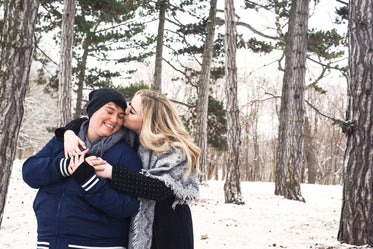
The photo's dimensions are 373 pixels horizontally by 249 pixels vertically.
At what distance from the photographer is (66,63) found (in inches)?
433

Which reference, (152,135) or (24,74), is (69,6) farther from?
(152,135)

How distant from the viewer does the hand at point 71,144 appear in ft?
7.09

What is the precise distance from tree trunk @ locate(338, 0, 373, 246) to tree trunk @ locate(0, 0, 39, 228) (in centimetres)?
459

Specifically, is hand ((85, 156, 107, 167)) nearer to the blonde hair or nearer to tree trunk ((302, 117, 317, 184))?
the blonde hair

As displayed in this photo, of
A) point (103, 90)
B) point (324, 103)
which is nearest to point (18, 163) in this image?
point (103, 90)

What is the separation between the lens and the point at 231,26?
962cm

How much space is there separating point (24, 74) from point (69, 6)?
740 centimetres

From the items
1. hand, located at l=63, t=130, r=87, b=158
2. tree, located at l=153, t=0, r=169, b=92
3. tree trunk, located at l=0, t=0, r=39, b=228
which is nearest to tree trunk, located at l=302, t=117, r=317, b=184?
tree, located at l=153, t=0, r=169, b=92

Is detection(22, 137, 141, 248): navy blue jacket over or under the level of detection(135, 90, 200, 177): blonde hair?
under

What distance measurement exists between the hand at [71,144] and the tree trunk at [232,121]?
23.7 ft

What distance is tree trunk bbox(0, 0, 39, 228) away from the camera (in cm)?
420

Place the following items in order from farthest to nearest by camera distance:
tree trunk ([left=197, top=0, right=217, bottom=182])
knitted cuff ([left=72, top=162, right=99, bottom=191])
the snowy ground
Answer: tree trunk ([left=197, top=0, right=217, bottom=182]) → the snowy ground → knitted cuff ([left=72, top=162, right=99, bottom=191])

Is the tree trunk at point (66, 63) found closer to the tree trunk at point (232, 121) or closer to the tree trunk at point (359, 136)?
the tree trunk at point (232, 121)

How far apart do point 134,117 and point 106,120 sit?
0.22m
